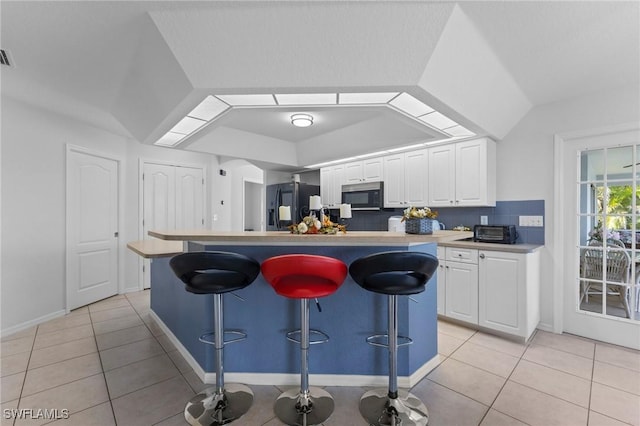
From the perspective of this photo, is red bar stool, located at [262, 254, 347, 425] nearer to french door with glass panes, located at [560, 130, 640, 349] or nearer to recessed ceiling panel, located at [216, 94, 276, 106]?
recessed ceiling panel, located at [216, 94, 276, 106]

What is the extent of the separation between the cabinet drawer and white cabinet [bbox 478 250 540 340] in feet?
0.22

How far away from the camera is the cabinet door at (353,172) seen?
174 inches

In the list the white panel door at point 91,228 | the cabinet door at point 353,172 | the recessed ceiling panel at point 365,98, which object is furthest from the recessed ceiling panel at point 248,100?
the white panel door at point 91,228

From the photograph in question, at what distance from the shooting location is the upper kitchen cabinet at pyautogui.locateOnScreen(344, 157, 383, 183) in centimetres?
420

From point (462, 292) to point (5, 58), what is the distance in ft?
15.1

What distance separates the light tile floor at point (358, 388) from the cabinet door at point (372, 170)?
87.3 inches

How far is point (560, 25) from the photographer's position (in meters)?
1.88

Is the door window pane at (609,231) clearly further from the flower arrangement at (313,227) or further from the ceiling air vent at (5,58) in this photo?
the ceiling air vent at (5,58)

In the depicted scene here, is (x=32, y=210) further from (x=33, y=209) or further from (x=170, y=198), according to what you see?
(x=170, y=198)

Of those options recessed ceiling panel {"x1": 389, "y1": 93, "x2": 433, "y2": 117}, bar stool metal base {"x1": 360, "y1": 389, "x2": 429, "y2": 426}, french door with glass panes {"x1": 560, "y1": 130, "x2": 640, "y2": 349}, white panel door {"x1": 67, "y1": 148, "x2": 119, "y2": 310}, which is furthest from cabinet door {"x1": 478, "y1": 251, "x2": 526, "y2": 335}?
white panel door {"x1": 67, "y1": 148, "x2": 119, "y2": 310}

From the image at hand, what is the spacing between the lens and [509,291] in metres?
2.75

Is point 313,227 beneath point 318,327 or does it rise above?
above

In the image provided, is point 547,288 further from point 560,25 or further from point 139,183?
point 139,183

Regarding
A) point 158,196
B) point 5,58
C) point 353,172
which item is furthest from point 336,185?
point 5,58
